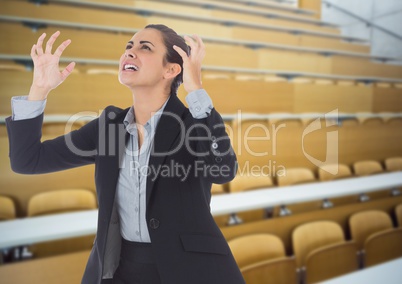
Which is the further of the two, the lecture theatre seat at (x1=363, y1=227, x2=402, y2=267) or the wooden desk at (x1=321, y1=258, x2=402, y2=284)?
the lecture theatre seat at (x1=363, y1=227, x2=402, y2=267)

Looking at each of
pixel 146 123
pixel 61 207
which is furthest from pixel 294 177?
pixel 146 123

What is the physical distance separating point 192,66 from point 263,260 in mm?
830

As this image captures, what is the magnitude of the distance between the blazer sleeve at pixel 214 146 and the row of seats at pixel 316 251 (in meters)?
0.58

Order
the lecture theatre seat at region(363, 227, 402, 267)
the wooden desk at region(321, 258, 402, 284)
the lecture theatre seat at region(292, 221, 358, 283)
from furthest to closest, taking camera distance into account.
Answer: the lecture theatre seat at region(363, 227, 402, 267)
the lecture theatre seat at region(292, 221, 358, 283)
the wooden desk at region(321, 258, 402, 284)

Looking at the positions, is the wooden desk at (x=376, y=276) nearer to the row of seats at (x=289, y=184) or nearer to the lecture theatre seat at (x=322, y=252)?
the lecture theatre seat at (x=322, y=252)

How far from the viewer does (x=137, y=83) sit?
1.74 ft

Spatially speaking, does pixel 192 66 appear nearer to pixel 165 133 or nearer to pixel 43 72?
pixel 165 133

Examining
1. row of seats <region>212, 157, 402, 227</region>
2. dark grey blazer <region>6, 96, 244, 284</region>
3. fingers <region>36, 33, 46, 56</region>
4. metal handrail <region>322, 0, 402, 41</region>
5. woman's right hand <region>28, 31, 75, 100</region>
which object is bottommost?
row of seats <region>212, 157, 402, 227</region>

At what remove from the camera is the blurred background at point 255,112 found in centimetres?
121

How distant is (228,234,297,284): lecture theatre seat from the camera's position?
3.25 ft

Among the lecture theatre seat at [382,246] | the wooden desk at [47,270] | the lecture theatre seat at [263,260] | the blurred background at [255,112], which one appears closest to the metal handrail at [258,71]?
the blurred background at [255,112]

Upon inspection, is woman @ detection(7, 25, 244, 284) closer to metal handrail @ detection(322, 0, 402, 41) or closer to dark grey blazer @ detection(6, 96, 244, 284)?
dark grey blazer @ detection(6, 96, 244, 284)

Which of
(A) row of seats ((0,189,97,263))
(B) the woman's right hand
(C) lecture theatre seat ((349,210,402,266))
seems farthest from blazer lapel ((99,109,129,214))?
(C) lecture theatre seat ((349,210,402,266))

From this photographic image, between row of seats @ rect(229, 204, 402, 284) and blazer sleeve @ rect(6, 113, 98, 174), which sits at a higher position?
blazer sleeve @ rect(6, 113, 98, 174)
